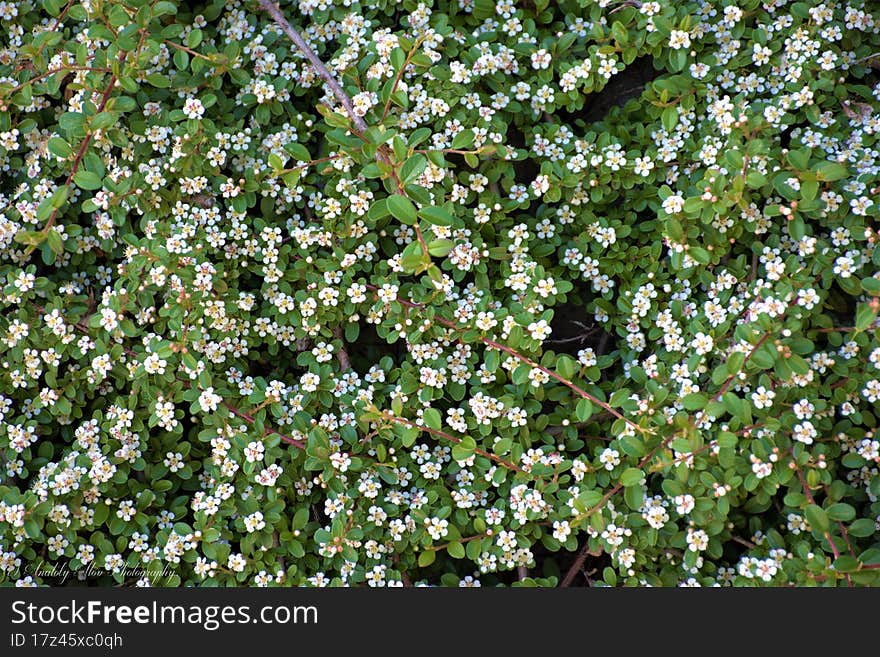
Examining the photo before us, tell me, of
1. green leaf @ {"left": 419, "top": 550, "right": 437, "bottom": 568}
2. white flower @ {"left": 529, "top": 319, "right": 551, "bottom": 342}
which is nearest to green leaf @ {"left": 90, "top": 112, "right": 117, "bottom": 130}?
white flower @ {"left": 529, "top": 319, "right": 551, "bottom": 342}

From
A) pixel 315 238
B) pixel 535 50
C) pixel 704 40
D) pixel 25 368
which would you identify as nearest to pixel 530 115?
pixel 535 50

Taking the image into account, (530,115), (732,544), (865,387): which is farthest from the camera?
(530,115)

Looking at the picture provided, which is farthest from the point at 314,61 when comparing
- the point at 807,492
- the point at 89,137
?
the point at 807,492

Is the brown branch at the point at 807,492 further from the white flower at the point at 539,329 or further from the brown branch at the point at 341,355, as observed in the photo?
the brown branch at the point at 341,355

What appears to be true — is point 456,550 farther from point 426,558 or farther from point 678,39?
point 678,39

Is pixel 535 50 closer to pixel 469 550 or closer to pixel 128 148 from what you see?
pixel 128 148

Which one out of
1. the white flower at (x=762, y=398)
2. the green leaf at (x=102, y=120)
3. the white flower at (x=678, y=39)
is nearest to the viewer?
the white flower at (x=762, y=398)

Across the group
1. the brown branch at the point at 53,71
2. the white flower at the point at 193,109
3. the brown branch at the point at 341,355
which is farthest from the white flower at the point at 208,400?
the brown branch at the point at 53,71

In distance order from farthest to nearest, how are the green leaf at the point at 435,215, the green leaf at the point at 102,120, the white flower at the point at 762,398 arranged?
the green leaf at the point at 102,120 → the white flower at the point at 762,398 → the green leaf at the point at 435,215
